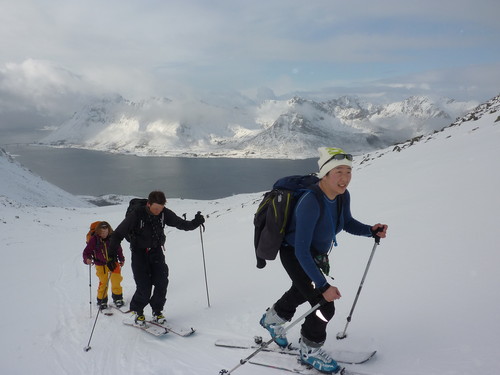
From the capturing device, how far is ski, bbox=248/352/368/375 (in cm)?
392

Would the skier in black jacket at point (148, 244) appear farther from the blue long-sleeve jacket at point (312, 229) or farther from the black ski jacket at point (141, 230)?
the blue long-sleeve jacket at point (312, 229)

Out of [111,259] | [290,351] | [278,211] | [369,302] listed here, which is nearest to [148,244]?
[111,259]

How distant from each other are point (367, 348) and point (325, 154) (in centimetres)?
252

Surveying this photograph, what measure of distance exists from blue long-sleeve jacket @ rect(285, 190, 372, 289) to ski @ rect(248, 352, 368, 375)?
128 centimetres

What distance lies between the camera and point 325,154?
11.7 ft

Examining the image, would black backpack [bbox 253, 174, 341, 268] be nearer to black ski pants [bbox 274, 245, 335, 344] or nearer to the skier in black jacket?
black ski pants [bbox 274, 245, 335, 344]

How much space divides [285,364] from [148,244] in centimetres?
301

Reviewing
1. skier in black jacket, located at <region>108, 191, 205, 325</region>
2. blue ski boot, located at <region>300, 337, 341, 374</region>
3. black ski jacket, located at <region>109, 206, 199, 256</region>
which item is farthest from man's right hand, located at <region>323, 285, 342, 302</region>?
black ski jacket, located at <region>109, 206, 199, 256</region>

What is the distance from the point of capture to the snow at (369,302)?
3928 mm

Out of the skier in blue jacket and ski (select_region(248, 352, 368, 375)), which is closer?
the skier in blue jacket

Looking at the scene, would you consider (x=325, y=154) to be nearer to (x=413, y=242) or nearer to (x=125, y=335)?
(x=413, y=242)

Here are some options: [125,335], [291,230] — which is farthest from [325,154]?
[125,335]

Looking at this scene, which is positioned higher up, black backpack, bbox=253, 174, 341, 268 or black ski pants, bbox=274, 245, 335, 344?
black backpack, bbox=253, 174, 341, 268

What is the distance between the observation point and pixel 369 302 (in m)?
5.03
